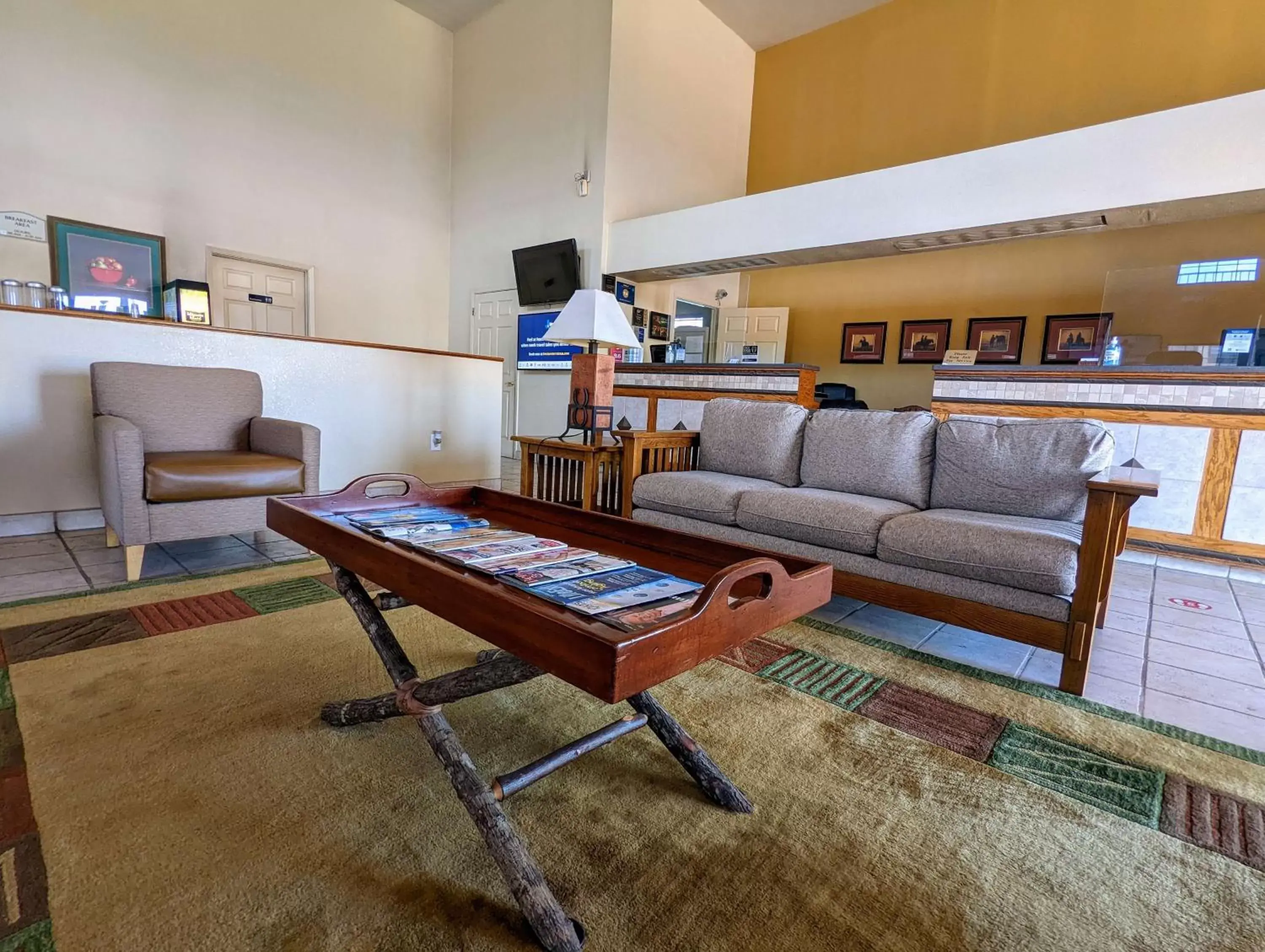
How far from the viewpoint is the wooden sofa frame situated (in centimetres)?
168

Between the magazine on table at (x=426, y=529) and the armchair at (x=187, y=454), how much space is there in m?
1.48

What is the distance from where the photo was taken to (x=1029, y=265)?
18.6ft

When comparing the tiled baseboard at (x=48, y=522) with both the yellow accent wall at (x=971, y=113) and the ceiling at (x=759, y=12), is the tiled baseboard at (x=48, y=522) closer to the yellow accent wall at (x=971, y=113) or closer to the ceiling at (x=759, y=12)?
the ceiling at (x=759, y=12)

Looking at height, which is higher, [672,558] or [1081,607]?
[672,558]

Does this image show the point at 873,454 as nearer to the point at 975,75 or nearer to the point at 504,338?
the point at 504,338

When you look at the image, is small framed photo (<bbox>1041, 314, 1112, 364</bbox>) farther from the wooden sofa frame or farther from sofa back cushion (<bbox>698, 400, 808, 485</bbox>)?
the wooden sofa frame

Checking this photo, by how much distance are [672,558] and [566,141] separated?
584 cm

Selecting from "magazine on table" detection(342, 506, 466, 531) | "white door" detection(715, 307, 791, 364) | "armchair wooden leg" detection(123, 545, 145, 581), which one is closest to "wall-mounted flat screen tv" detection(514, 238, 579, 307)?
"white door" detection(715, 307, 791, 364)

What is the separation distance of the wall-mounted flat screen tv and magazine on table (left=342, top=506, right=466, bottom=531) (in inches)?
178

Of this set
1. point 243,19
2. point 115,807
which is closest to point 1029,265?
point 115,807

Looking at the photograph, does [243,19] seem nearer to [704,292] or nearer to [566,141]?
[566,141]

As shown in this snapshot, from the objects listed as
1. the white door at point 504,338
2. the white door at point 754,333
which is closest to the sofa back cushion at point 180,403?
the white door at point 504,338

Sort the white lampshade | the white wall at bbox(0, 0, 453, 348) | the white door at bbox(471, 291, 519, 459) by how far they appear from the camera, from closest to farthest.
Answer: the white lampshade
the white wall at bbox(0, 0, 453, 348)
the white door at bbox(471, 291, 519, 459)

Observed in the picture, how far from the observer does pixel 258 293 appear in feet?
19.2
